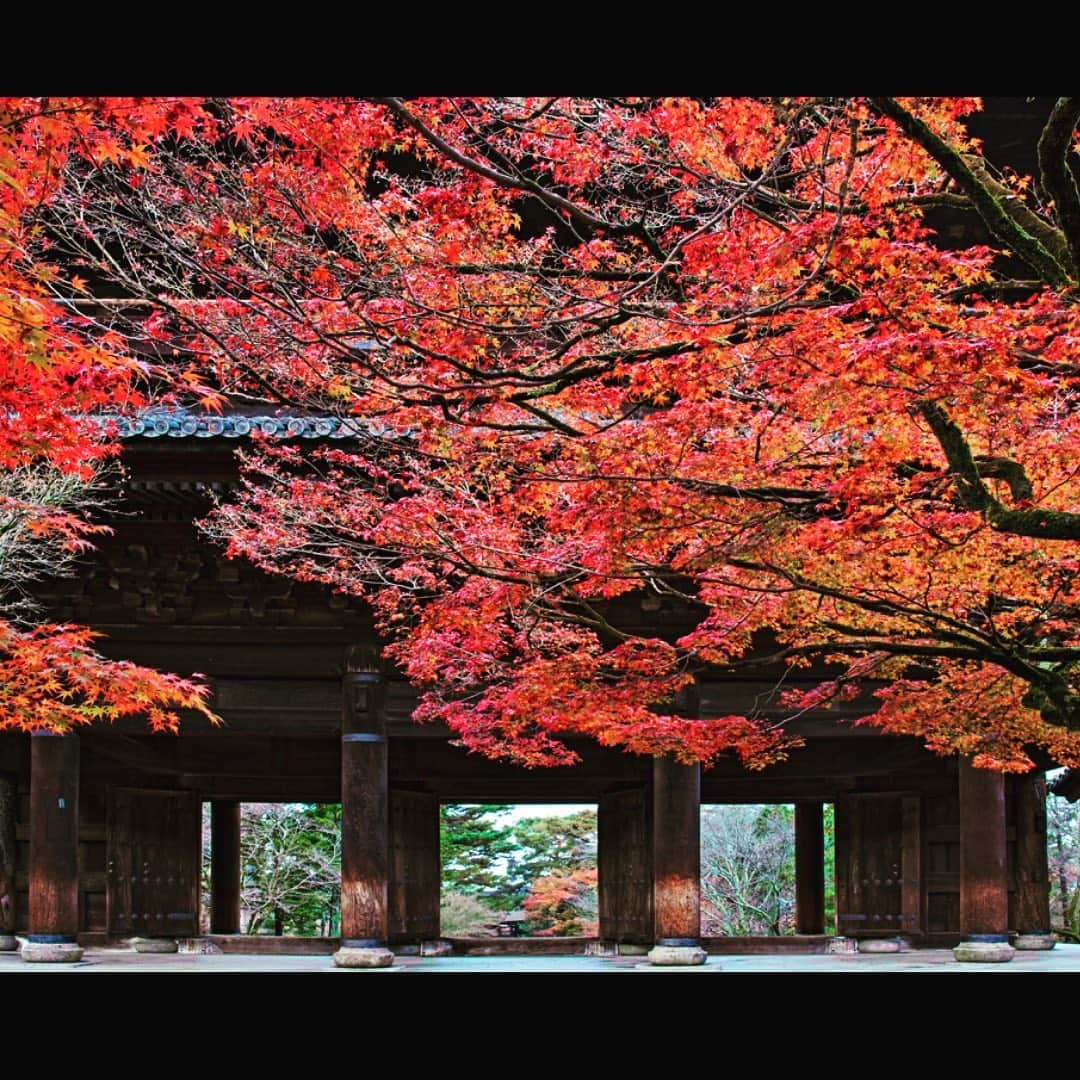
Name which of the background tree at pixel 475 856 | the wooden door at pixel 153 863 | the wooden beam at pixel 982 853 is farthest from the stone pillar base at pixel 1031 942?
the background tree at pixel 475 856

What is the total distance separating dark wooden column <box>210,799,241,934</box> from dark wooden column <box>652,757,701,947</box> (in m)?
8.15

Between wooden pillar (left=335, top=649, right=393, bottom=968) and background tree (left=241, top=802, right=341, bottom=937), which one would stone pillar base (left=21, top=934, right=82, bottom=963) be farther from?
background tree (left=241, top=802, right=341, bottom=937)

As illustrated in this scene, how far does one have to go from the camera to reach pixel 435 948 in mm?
15734

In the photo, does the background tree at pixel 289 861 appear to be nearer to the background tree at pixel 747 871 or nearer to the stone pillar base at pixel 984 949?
the background tree at pixel 747 871

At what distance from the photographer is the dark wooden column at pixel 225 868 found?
18.0 m

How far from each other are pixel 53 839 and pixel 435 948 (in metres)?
5.69

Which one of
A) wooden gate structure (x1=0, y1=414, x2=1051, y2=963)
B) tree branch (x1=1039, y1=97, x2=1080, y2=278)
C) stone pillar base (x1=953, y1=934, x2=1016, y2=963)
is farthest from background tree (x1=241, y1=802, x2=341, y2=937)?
tree branch (x1=1039, y1=97, x2=1080, y2=278)

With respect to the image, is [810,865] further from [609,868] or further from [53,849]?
[53,849]

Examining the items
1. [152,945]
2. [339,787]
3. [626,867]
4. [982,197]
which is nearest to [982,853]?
[626,867]

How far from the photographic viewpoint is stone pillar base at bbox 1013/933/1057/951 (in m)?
15.0

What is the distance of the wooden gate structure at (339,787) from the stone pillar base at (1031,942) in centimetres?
12

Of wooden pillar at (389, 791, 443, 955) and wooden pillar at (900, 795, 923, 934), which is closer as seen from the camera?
wooden pillar at (389, 791, 443, 955)
